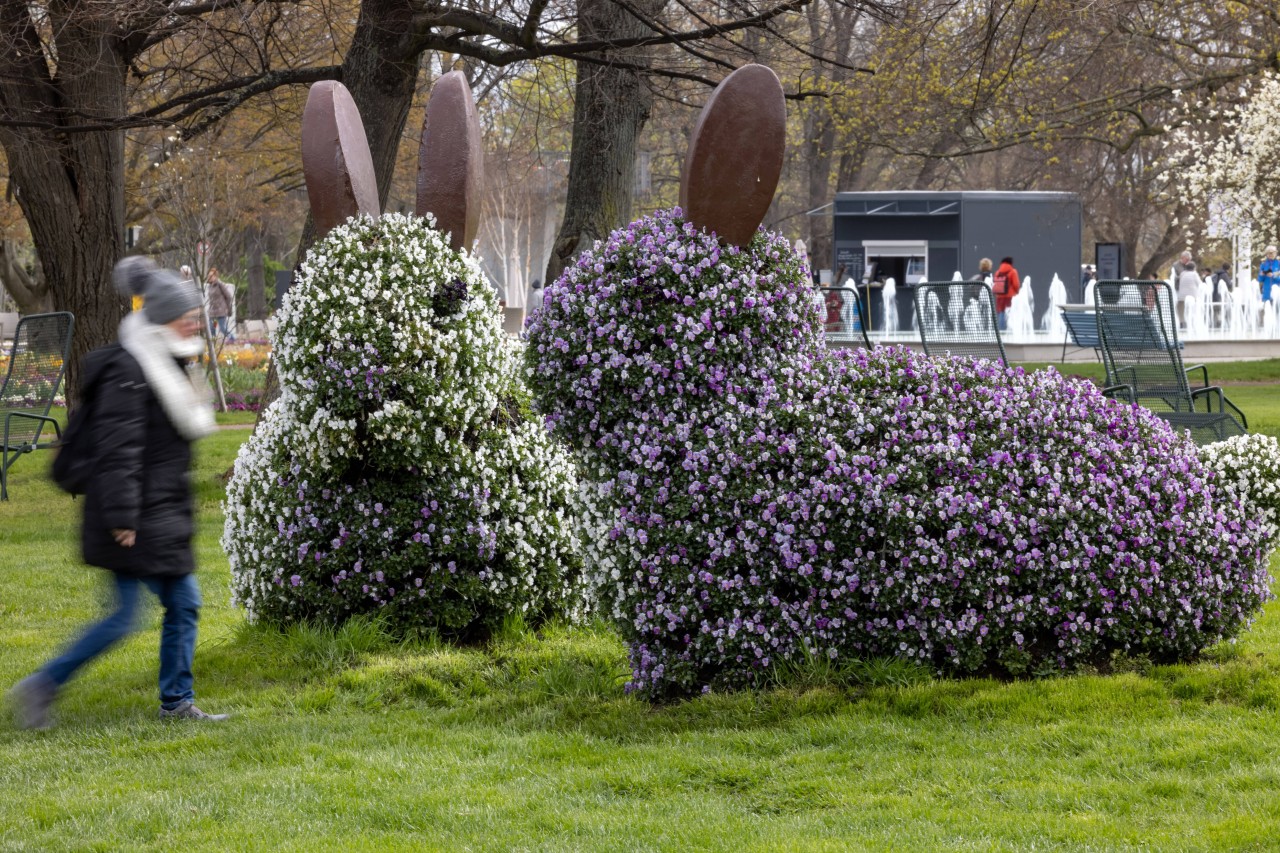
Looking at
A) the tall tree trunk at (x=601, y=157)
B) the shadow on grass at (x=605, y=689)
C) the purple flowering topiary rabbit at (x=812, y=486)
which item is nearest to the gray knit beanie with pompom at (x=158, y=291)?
the purple flowering topiary rabbit at (x=812, y=486)

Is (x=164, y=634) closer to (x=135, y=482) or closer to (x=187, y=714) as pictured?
(x=187, y=714)

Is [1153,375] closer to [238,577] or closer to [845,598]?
[845,598]

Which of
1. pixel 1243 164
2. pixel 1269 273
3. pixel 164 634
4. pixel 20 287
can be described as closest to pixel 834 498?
pixel 164 634

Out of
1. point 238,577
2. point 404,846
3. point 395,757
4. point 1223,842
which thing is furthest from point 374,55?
point 1223,842

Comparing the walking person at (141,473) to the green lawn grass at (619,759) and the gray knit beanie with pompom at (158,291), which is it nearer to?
the gray knit beanie with pompom at (158,291)

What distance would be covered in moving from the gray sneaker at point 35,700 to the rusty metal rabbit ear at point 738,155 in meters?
2.95

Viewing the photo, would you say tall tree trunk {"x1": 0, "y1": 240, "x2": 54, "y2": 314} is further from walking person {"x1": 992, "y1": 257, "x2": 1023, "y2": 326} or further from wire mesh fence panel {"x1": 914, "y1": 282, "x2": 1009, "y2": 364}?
wire mesh fence panel {"x1": 914, "y1": 282, "x2": 1009, "y2": 364}

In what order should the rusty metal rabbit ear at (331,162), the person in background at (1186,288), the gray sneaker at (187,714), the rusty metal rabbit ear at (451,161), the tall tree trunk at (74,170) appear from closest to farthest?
the gray sneaker at (187,714)
the rusty metal rabbit ear at (331,162)
the rusty metal rabbit ear at (451,161)
the tall tree trunk at (74,170)
the person in background at (1186,288)

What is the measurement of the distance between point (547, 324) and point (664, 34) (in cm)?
425

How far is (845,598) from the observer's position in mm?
4840

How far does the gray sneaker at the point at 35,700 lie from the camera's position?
16.0ft

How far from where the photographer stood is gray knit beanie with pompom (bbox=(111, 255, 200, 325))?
4871 millimetres

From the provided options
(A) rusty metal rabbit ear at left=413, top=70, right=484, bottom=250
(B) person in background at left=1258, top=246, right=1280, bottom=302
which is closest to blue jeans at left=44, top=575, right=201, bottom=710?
(A) rusty metal rabbit ear at left=413, top=70, right=484, bottom=250

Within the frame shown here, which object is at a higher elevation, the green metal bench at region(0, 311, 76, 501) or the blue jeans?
the green metal bench at region(0, 311, 76, 501)
